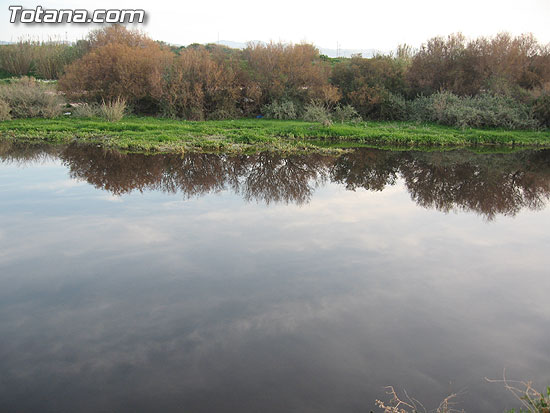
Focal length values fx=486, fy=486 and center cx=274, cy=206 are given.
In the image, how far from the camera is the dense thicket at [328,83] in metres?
23.7

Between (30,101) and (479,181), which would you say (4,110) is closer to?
(30,101)

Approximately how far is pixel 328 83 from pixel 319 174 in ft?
44.9

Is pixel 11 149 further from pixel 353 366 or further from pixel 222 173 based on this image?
pixel 353 366

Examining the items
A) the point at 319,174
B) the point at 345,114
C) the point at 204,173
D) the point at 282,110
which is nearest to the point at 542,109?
the point at 345,114

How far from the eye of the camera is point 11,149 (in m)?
16.9

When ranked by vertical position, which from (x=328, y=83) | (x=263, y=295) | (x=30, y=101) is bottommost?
(x=263, y=295)

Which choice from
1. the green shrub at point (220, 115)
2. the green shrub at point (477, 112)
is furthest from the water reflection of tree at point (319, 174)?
the green shrub at point (220, 115)

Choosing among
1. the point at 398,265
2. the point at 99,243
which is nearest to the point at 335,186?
the point at 398,265

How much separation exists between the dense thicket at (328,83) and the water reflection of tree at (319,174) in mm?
6650

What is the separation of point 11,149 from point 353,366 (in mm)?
16070

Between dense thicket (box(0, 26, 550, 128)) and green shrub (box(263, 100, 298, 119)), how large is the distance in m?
0.06

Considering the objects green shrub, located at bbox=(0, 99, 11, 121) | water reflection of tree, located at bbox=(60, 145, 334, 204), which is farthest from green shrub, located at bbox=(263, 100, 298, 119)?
green shrub, located at bbox=(0, 99, 11, 121)

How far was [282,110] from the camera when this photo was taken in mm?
24625

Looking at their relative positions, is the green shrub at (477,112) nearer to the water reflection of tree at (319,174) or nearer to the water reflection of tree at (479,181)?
the water reflection of tree at (479,181)
